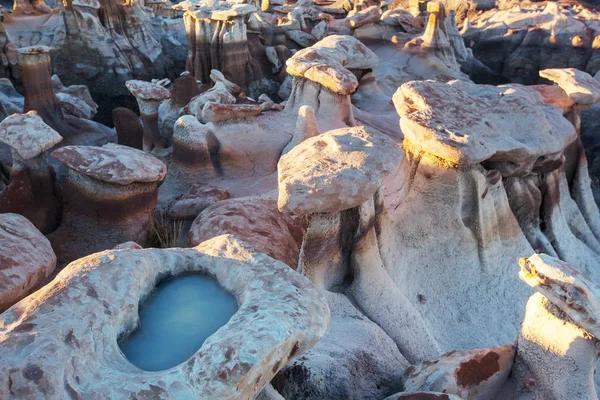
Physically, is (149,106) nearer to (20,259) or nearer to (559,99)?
(20,259)

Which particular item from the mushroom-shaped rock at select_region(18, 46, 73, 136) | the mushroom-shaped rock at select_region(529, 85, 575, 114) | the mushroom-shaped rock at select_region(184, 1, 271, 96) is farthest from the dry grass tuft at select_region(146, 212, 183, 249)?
the mushroom-shaped rock at select_region(184, 1, 271, 96)

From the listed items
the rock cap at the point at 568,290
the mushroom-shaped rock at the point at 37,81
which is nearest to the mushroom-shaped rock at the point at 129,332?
the rock cap at the point at 568,290

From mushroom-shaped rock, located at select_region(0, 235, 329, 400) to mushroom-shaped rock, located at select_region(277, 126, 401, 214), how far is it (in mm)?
546

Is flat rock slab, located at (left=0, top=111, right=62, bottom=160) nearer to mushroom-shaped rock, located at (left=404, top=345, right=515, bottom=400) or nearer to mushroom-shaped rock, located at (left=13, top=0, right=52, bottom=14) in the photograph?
mushroom-shaped rock, located at (left=404, top=345, right=515, bottom=400)

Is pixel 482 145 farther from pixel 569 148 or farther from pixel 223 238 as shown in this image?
pixel 569 148

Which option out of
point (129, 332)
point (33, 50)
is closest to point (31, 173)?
point (129, 332)

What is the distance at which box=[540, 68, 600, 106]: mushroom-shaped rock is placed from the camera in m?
3.76

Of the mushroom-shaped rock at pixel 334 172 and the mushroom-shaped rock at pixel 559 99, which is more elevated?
the mushroom-shaped rock at pixel 334 172

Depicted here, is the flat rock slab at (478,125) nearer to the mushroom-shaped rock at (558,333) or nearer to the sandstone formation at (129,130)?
the mushroom-shaped rock at (558,333)

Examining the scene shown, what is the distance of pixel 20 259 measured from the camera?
215 cm

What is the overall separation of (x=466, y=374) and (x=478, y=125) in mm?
1417

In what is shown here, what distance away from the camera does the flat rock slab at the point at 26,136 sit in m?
2.87

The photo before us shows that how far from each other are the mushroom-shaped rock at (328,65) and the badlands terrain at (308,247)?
0.07 feet

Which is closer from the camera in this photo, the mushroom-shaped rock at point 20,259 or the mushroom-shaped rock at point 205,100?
the mushroom-shaped rock at point 20,259
